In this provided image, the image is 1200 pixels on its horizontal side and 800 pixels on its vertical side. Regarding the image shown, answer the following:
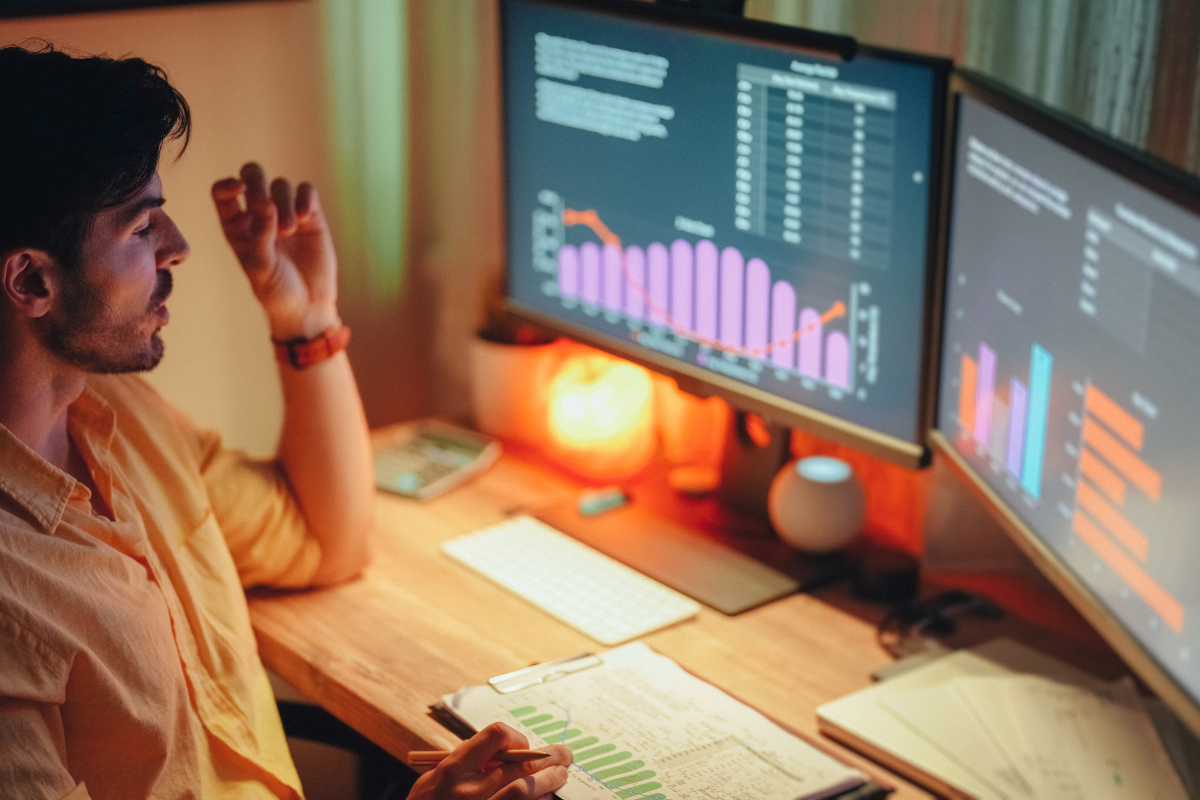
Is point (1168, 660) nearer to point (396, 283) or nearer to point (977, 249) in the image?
point (977, 249)

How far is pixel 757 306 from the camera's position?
59.0 inches

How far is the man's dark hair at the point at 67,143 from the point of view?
3.51ft

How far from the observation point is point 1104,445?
1.07 meters

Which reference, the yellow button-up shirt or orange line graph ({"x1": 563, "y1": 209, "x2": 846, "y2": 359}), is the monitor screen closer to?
orange line graph ({"x1": 563, "y1": 209, "x2": 846, "y2": 359})

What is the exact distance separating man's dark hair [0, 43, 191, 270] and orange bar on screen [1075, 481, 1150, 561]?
0.85 metres

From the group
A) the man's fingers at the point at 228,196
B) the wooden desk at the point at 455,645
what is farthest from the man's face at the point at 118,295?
the wooden desk at the point at 455,645

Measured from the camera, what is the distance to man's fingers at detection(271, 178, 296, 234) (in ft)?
4.89

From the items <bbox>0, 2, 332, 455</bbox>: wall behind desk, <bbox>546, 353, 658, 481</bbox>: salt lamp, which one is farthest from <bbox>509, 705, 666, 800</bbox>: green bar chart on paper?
<bbox>0, 2, 332, 455</bbox>: wall behind desk

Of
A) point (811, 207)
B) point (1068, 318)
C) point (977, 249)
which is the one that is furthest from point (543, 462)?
point (1068, 318)

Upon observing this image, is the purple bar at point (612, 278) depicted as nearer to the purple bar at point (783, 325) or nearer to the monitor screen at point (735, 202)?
the monitor screen at point (735, 202)

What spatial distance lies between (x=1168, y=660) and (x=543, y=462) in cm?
99

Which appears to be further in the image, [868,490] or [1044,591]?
[868,490]

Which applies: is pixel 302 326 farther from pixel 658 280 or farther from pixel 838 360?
pixel 838 360

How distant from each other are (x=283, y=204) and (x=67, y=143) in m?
0.42
